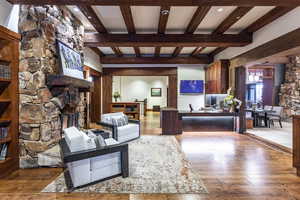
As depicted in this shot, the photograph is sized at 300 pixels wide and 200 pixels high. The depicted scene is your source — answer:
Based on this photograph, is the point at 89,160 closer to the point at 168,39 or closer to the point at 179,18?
the point at 179,18

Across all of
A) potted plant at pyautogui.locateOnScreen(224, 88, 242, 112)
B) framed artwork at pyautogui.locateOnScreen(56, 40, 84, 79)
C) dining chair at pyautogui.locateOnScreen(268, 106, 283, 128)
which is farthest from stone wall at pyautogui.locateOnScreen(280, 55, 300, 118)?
framed artwork at pyautogui.locateOnScreen(56, 40, 84, 79)

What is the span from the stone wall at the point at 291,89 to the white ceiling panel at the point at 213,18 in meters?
6.07

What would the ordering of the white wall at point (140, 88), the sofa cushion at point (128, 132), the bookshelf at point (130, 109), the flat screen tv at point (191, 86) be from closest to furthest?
the sofa cushion at point (128, 132) < the bookshelf at point (130, 109) < the flat screen tv at point (191, 86) < the white wall at point (140, 88)

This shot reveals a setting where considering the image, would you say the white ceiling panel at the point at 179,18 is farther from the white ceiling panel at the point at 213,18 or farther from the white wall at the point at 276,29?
the white wall at the point at 276,29

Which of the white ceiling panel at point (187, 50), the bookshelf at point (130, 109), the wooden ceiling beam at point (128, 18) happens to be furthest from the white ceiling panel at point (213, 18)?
the bookshelf at point (130, 109)

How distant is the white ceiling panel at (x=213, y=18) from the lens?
4.15 m

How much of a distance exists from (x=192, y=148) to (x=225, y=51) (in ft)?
15.0

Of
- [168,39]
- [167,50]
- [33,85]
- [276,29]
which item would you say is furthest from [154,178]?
[167,50]

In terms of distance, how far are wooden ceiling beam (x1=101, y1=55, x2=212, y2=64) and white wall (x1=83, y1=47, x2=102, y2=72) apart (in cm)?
45

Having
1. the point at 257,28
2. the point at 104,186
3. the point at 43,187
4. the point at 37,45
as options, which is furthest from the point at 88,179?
the point at 257,28

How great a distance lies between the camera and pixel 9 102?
10.7 feet

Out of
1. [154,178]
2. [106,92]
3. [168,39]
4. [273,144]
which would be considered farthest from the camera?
[106,92]

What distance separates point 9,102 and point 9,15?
1.49 meters

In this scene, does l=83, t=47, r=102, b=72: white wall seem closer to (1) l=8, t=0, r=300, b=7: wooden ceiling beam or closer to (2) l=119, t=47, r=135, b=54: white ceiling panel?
(2) l=119, t=47, r=135, b=54: white ceiling panel
